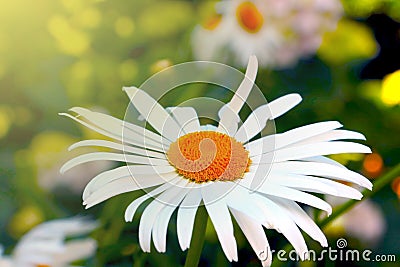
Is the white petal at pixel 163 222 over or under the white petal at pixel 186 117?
under

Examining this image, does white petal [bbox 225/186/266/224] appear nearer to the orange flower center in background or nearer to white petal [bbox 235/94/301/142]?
white petal [bbox 235/94/301/142]

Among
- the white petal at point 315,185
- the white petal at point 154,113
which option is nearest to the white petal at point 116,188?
the white petal at point 154,113

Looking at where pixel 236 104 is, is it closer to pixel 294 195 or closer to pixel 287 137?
pixel 287 137

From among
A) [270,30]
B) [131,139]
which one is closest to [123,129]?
[131,139]

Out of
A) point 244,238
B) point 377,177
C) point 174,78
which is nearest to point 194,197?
point 244,238

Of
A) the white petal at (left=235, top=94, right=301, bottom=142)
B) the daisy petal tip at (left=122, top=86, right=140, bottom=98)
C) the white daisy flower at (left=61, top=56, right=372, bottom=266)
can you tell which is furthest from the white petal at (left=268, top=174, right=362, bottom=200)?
the daisy petal tip at (left=122, top=86, right=140, bottom=98)

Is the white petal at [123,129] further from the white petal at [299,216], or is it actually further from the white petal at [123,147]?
the white petal at [299,216]

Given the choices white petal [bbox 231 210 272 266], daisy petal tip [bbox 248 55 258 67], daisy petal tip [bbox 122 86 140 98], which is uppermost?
daisy petal tip [bbox 248 55 258 67]
